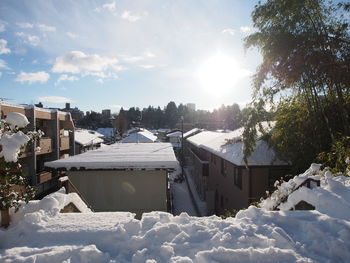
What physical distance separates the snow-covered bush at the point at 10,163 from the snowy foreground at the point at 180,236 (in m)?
0.22

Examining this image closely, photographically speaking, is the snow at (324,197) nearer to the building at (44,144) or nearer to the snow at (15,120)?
the snow at (15,120)

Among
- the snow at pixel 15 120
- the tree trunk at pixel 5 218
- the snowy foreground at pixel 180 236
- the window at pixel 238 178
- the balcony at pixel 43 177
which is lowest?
the balcony at pixel 43 177

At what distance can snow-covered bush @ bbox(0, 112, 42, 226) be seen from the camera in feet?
8.26

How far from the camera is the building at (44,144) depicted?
1395 centimetres

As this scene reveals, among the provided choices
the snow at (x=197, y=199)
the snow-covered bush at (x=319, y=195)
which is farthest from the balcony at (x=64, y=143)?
the snow-covered bush at (x=319, y=195)

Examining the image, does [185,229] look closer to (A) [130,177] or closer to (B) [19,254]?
(B) [19,254]

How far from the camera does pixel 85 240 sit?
2457 millimetres

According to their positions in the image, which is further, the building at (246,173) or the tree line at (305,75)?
the building at (246,173)

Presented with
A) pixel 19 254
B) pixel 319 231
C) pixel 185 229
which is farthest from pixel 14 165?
pixel 319 231

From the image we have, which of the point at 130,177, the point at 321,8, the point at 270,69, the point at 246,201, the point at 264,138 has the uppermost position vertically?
the point at 321,8

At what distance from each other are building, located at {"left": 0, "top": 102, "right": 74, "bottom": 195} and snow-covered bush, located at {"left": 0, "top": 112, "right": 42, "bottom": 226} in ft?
37.7

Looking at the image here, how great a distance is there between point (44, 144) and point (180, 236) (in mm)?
15412

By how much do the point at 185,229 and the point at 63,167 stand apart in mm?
5431

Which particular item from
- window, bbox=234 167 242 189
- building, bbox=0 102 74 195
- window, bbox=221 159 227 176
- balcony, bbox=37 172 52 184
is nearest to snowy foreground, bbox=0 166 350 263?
window, bbox=234 167 242 189
